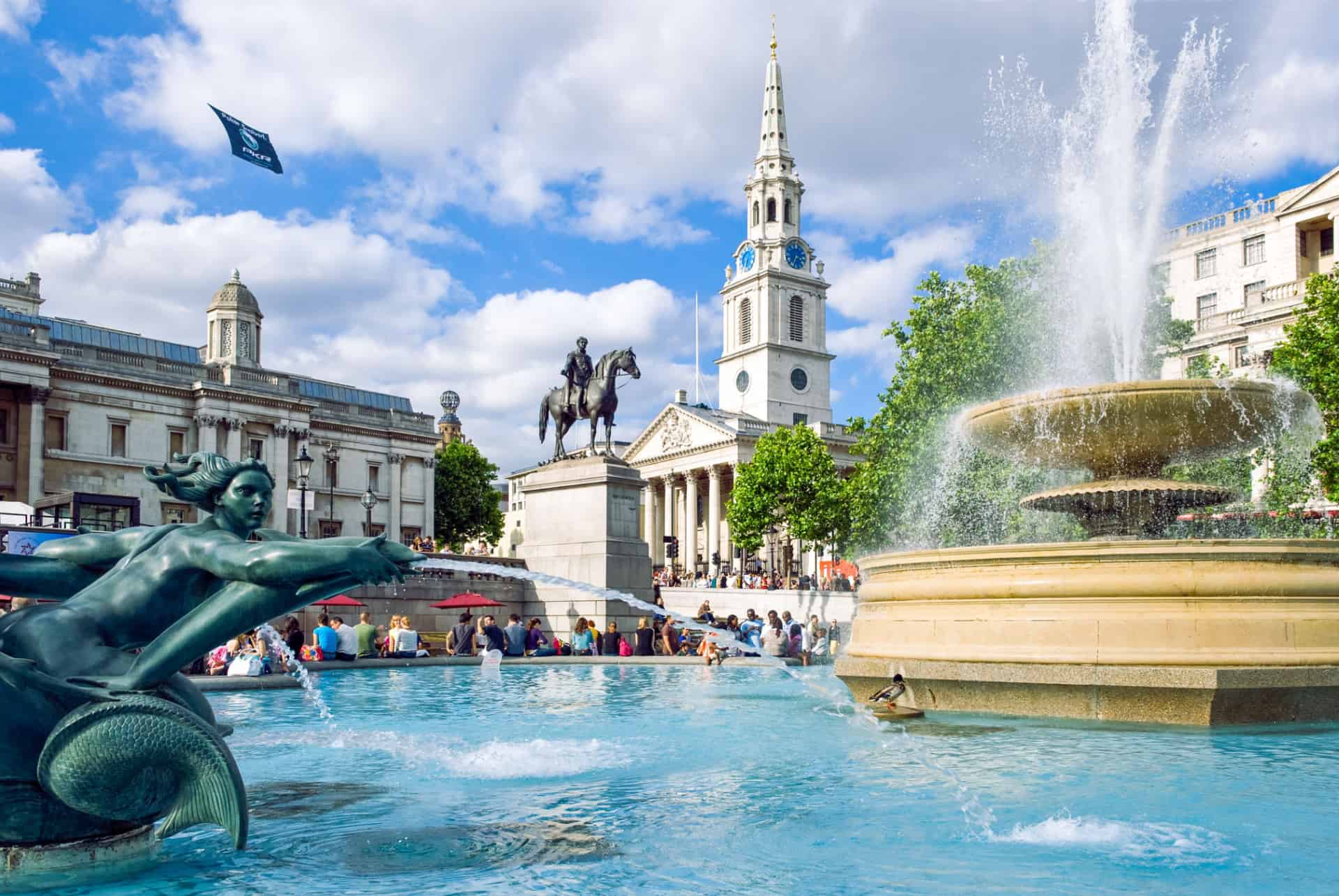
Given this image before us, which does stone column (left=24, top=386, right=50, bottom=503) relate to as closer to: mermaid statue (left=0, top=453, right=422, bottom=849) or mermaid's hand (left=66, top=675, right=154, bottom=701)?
mermaid statue (left=0, top=453, right=422, bottom=849)

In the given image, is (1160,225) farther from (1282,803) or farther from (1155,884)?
(1155,884)

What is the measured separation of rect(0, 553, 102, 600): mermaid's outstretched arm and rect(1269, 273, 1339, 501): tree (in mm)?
28896

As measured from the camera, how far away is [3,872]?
4055mm

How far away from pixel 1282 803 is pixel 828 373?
93672 millimetres

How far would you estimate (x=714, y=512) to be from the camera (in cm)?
8581

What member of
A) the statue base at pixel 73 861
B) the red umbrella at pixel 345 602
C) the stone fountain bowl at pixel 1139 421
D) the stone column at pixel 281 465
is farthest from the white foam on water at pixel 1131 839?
the stone column at pixel 281 465

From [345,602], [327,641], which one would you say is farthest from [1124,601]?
[345,602]

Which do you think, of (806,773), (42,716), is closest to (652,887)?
(42,716)

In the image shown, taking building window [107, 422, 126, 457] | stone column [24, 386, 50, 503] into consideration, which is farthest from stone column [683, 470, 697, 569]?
stone column [24, 386, 50, 503]

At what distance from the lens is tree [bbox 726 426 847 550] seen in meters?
54.3

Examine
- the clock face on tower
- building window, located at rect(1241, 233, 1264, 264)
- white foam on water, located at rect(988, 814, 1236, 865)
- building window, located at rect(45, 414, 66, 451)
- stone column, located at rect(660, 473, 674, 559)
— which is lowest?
white foam on water, located at rect(988, 814, 1236, 865)

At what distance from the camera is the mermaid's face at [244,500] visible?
4.62 m

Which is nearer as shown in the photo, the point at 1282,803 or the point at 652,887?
the point at 652,887

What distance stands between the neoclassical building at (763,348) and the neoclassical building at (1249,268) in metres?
40.3
